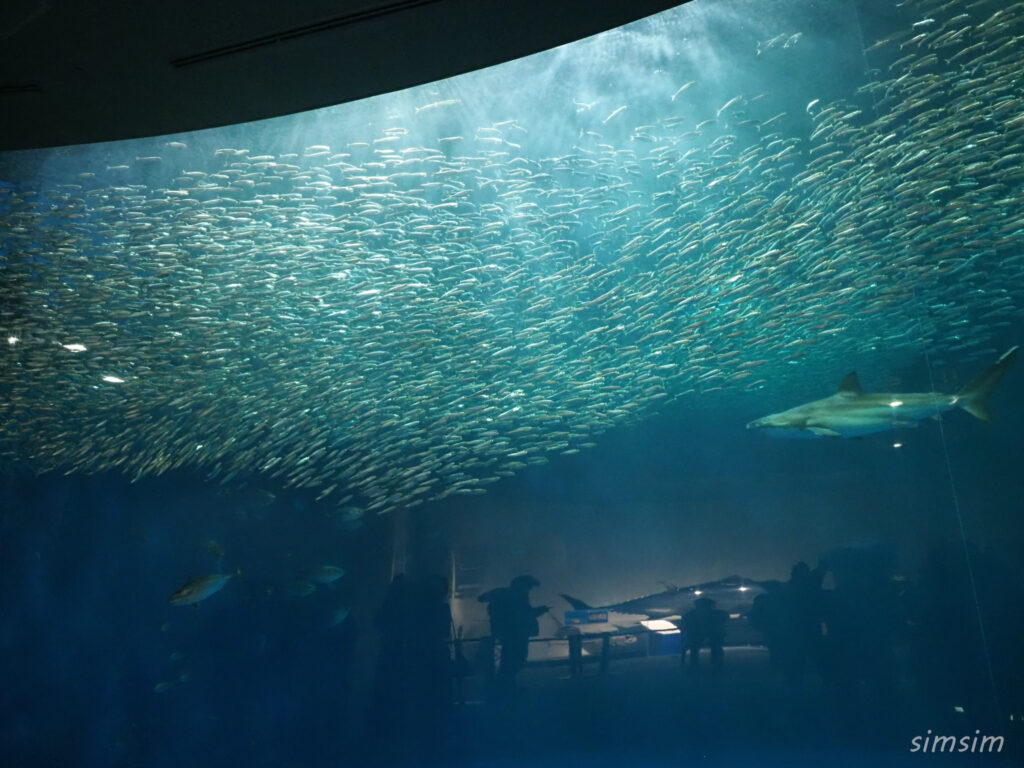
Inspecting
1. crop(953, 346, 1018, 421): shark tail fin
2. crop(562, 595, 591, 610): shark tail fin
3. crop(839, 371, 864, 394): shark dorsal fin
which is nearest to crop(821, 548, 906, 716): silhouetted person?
crop(562, 595, 591, 610): shark tail fin

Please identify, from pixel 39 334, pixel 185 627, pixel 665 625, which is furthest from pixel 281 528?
pixel 665 625

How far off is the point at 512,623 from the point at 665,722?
251 centimetres

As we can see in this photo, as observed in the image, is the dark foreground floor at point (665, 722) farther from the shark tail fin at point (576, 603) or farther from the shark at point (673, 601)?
the shark tail fin at point (576, 603)

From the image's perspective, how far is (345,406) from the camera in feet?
27.3

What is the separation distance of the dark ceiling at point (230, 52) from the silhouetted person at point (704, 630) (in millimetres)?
7292

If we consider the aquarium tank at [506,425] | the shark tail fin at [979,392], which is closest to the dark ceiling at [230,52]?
the aquarium tank at [506,425]

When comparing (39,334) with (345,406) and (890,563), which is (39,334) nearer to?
(345,406)

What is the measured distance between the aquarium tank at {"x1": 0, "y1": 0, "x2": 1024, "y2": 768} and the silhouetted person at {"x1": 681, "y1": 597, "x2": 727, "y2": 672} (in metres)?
0.05

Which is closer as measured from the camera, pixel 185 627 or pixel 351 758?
pixel 351 758

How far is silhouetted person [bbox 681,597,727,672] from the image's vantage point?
26.7 ft

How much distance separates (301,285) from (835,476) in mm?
8642

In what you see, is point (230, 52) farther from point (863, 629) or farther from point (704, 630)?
point (863, 629)

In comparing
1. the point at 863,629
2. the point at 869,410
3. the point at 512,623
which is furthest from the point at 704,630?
the point at 869,410

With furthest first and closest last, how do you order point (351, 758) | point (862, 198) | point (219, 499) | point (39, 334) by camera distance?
point (219, 499) → point (351, 758) → point (39, 334) → point (862, 198)
